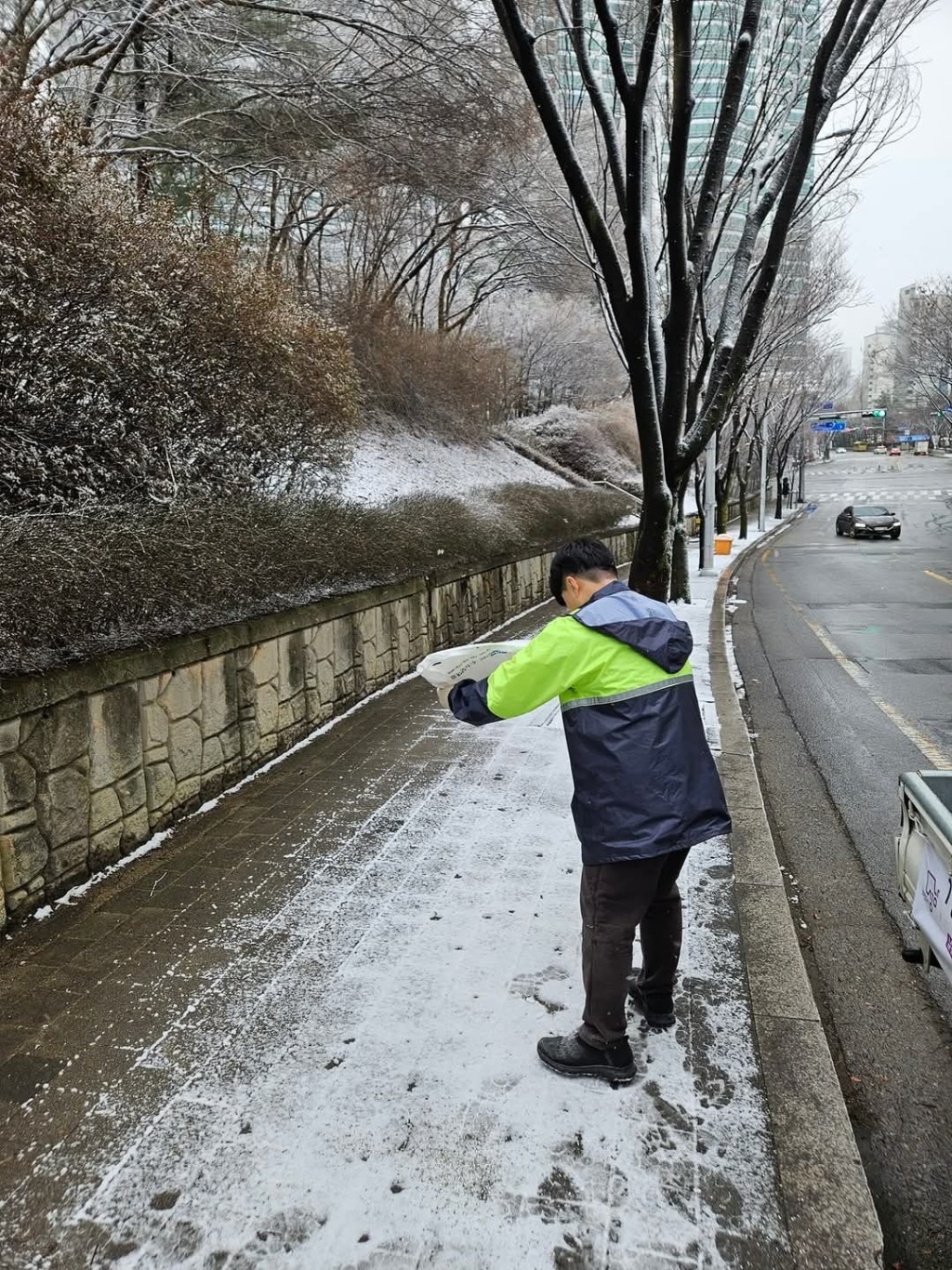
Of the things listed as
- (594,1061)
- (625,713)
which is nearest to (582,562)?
(625,713)

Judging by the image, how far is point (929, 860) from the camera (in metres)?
2.69

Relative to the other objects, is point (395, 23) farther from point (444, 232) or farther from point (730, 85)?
point (444, 232)

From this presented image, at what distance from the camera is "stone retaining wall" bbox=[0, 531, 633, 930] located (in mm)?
3801

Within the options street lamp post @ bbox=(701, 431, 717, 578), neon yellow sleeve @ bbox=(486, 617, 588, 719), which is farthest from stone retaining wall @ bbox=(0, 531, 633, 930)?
street lamp post @ bbox=(701, 431, 717, 578)

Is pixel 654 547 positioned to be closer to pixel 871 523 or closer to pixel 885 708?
pixel 885 708

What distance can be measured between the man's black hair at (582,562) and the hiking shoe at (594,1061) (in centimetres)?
142

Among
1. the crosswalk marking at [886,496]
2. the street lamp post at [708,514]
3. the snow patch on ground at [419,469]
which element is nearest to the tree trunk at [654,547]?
the snow patch on ground at [419,469]

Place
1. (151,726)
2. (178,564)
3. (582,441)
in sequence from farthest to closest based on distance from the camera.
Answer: (582,441)
(178,564)
(151,726)

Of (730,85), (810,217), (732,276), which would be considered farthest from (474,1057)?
(810,217)

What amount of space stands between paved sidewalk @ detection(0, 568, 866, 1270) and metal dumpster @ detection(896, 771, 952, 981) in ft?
2.32

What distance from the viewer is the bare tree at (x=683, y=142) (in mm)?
7805

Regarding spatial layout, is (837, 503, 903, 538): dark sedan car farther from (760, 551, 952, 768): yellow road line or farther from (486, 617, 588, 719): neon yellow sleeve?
(486, 617, 588, 719): neon yellow sleeve

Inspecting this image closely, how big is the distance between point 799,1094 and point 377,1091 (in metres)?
1.29

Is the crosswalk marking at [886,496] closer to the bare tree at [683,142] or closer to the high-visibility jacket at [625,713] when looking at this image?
the bare tree at [683,142]
